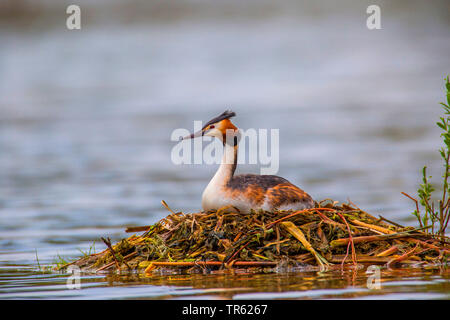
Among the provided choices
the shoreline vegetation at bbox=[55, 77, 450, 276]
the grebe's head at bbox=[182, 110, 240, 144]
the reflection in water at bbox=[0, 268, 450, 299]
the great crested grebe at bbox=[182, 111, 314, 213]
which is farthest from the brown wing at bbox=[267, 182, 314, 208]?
the reflection in water at bbox=[0, 268, 450, 299]

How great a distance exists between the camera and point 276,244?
8.55 metres

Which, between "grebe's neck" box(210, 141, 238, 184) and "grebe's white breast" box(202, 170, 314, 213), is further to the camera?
"grebe's neck" box(210, 141, 238, 184)

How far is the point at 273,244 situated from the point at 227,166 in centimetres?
121

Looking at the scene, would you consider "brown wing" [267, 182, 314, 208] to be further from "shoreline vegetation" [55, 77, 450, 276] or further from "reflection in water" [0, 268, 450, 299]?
"reflection in water" [0, 268, 450, 299]

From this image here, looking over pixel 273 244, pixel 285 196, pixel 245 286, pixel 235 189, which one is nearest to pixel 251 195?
pixel 235 189

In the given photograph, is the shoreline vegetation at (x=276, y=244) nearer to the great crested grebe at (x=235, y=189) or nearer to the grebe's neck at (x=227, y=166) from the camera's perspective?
the great crested grebe at (x=235, y=189)

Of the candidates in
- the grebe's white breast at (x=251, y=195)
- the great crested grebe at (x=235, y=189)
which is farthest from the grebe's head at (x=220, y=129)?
the grebe's white breast at (x=251, y=195)

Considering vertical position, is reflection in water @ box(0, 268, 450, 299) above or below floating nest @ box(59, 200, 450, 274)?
below

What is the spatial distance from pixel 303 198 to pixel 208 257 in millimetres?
1523

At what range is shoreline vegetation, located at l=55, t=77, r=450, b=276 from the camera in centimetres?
844

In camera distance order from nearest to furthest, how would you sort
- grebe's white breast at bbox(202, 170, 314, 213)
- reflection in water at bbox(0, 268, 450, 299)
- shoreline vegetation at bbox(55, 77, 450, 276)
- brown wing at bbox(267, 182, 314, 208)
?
1. reflection in water at bbox(0, 268, 450, 299)
2. shoreline vegetation at bbox(55, 77, 450, 276)
3. grebe's white breast at bbox(202, 170, 314, 213)
4. brown wing at bbox(267, 182, 314, 208)

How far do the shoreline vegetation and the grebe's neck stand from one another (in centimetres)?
36

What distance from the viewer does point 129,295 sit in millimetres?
7371

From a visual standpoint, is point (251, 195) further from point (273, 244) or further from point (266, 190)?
point (273, 244)
